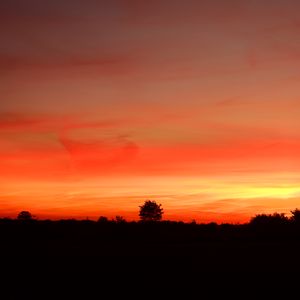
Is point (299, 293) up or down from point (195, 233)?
down

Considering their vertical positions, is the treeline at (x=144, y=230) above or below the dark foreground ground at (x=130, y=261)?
above

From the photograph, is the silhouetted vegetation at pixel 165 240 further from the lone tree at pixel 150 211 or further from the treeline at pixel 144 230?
the lone tree at pixel 150 211

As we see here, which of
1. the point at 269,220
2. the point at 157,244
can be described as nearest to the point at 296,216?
the point at 269,220

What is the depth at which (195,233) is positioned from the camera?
52719 mm

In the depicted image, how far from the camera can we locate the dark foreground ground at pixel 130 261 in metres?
24.4

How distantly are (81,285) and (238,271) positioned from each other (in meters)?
8.61

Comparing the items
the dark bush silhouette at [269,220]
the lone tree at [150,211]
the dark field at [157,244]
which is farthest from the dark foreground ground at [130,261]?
the lone tree at [150,211]

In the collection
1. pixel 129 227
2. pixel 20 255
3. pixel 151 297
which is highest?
pixel 129 227

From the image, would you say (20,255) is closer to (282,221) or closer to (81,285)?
(81,285)

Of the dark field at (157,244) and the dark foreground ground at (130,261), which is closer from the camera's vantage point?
the dark foreground ground at (130,261)

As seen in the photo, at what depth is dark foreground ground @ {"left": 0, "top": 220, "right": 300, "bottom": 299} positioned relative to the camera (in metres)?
24.4

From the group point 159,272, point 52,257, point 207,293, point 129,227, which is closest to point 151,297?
point 207,293

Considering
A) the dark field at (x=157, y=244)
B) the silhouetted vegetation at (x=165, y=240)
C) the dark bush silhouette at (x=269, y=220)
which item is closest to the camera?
the dark field at (x=157, y=244)

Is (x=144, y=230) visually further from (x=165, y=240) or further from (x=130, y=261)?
(x=130, y=261)
